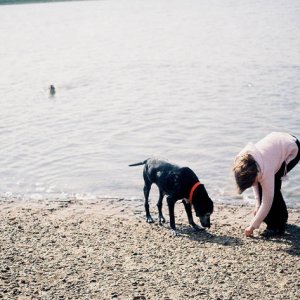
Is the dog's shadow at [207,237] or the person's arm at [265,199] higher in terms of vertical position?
the person's arm at [265,199]

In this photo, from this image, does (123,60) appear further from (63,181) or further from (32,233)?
(32,233)

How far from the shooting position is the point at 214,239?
23.1 feet

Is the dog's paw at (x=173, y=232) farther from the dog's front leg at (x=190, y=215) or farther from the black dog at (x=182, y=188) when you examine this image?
the dog's front leg at (x=190, y=215)

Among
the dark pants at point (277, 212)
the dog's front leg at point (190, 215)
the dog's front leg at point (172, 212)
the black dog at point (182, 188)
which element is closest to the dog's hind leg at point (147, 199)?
the black dog at point (182, 188)

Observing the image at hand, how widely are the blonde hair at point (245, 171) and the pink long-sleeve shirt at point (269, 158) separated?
2.5 inches

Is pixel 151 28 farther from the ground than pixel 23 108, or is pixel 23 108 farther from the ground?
pixel 151 28

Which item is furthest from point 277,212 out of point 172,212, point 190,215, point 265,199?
point 172,212

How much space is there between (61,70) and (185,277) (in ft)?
74.4

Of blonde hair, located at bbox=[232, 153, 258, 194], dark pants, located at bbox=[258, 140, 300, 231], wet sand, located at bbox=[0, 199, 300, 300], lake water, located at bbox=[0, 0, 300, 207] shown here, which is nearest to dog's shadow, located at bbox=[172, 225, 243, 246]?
wet sand, located at bbox=[0, 199, 300, 300]

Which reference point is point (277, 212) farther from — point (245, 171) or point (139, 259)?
point (139, 259)

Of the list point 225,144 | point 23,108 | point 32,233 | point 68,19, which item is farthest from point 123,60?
point 68,19

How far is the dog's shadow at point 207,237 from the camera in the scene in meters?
6.85

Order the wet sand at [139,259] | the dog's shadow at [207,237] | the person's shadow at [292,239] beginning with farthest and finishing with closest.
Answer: the dog's shadow at [207,237] < the person's shadow at [292,239] < the wet sand at [139,259]

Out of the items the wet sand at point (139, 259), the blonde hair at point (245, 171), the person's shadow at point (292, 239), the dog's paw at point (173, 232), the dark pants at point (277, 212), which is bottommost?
the person's shadow at point (292, 239)
